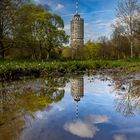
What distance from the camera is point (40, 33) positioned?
39438 mm

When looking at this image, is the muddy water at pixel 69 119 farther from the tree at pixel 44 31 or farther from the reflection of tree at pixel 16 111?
the tree at pixel 44 31

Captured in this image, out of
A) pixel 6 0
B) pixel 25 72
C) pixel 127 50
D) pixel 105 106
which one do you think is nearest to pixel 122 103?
pixel 105 106

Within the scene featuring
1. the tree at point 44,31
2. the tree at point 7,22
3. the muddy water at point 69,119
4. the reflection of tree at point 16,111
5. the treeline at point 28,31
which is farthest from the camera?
the tree at point 44,31

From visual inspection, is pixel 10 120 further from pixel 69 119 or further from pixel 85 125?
pixel 85 125

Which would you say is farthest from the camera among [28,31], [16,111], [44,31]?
[44,31]

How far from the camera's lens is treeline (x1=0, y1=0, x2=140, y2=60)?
94.7 feet

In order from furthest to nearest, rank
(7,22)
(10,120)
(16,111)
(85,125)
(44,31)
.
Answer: (44,31), (7,22), (16,111), (10,120), (85,125)

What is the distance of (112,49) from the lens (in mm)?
51219

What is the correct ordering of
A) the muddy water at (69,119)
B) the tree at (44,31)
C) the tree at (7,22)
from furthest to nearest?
the tree at (44,31) → the tree at (7,22) → the muddy water at (69,119)

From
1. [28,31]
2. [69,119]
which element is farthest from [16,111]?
[28,31]

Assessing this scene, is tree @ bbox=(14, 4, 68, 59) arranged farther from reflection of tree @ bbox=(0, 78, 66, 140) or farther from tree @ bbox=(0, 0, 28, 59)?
reflection of tree @ bbox=(0, 78, 66, 140)

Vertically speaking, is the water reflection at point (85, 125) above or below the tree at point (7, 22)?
below

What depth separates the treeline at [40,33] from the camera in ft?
94.7

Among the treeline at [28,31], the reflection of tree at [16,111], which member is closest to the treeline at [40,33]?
the treeline at [28,31]
